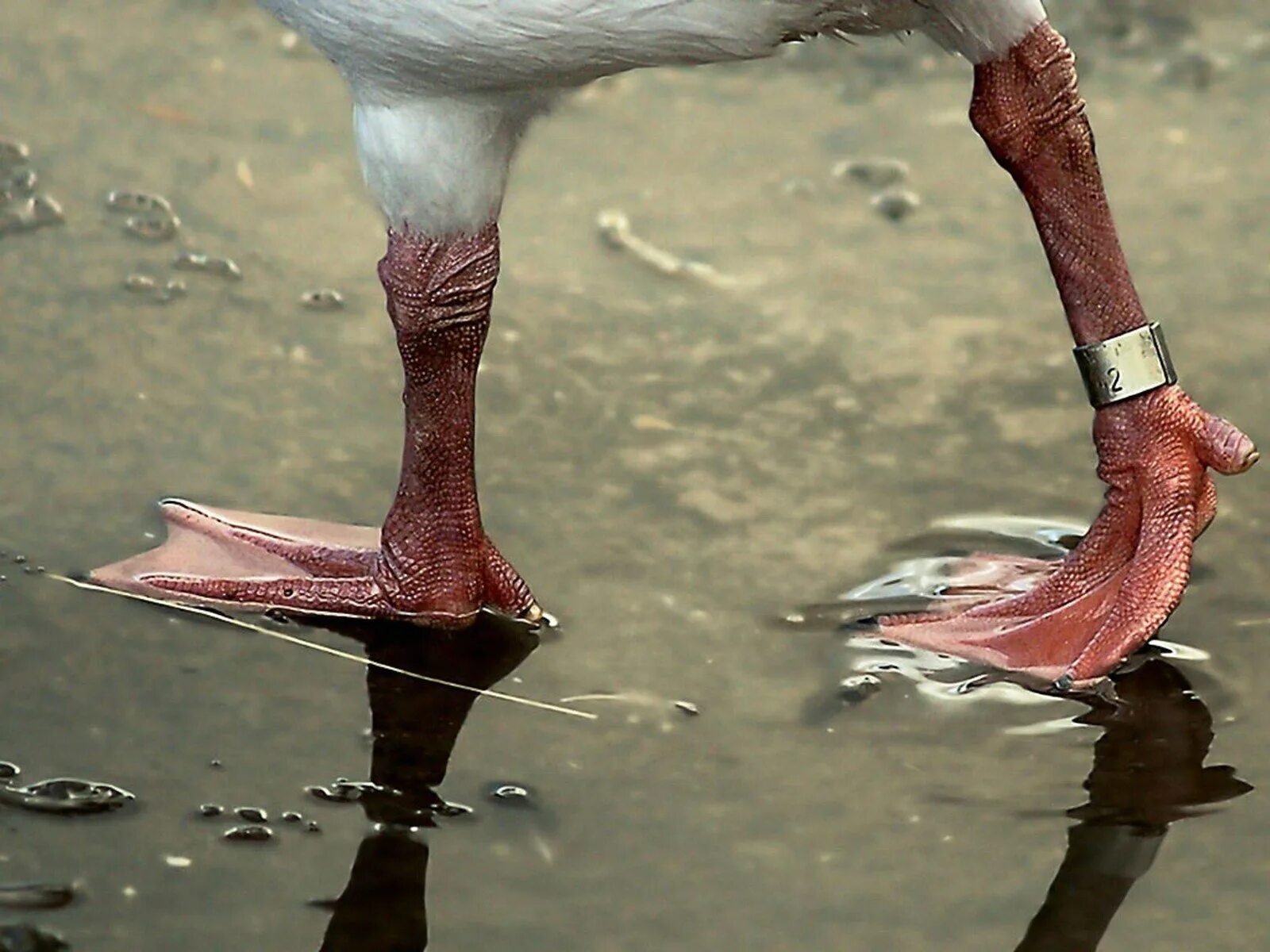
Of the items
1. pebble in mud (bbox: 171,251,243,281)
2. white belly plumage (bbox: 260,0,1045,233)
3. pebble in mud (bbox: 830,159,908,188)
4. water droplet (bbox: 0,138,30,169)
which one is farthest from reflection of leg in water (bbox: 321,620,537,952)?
water droplet (bbox: 0,138,30,169)

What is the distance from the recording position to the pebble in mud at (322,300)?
9.57 feet

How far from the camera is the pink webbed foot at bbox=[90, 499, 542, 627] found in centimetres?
232

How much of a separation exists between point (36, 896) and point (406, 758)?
Answer: 0.38 metres

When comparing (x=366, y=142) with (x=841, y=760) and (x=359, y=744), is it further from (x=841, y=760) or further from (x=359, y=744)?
(x=841, y=760)

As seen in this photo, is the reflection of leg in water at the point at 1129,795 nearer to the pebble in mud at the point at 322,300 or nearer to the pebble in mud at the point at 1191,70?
the pebble in mud at the point at 322,300

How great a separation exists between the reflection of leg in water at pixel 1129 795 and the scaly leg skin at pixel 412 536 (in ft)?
2.05

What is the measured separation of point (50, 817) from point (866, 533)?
A: 96cm

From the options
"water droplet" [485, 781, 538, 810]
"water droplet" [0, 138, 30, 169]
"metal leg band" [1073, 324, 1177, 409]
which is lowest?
"water droplet" [485, 781, 538, 810]

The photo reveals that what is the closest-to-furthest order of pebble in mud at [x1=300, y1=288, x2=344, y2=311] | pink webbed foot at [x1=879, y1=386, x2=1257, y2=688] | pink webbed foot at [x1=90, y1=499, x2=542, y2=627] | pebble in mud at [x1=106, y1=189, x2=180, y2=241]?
pink webbed foot at [x1=879, y1=386, x2=1257, y2=688] → pink webbed foot at [x1=90, y1=499, x2=542, y2=627] → pebble in mud at [x1=300, y1=288, x2=344, y2=311] → pebble in mud at [x1=106, y1=189, x2=180, y2=241]


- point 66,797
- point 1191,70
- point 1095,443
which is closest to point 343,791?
point 66,797

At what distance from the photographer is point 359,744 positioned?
6.99 feet

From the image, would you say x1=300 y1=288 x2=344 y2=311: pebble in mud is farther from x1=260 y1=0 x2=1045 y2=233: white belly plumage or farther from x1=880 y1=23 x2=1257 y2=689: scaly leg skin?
x1=880 y1=23 x2=1257 y2=689: scaly leg skin

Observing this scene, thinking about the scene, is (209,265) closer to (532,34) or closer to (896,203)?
(896,203)

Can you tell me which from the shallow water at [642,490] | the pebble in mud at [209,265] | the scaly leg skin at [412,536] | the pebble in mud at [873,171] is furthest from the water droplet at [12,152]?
the pebble in mud at [873,171]
